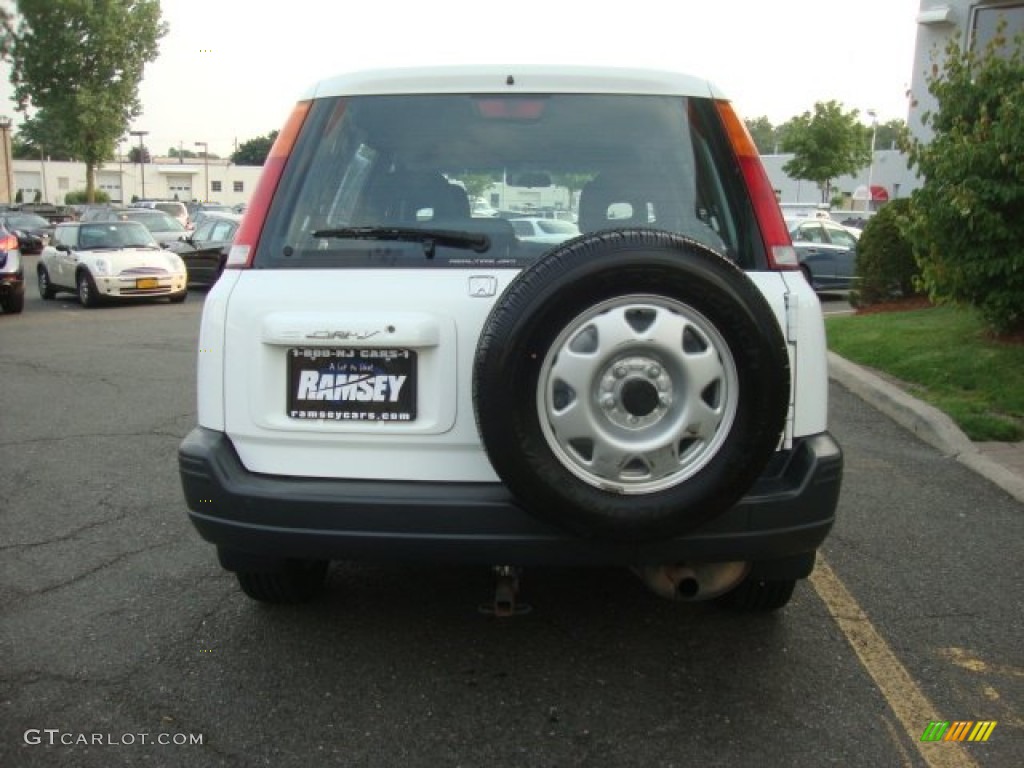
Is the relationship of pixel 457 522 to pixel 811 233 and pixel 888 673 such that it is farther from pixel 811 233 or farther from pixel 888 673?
pixel 811 233

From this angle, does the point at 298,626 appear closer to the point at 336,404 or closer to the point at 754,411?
the point at 336,404

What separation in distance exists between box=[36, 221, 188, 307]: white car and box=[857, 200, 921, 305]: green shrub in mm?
11446

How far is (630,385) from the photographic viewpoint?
2.56 meters

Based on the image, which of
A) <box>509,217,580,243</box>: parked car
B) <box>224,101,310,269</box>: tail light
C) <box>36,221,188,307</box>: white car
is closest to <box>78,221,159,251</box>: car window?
<box>36,221,188,307</box>: white car

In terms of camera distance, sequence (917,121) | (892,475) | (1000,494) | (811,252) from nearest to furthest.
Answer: (1000,494) < (892,475) < (917,121) < (811,252)

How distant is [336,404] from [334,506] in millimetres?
301

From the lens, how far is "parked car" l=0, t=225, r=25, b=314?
1479 cm

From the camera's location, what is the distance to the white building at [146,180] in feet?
326

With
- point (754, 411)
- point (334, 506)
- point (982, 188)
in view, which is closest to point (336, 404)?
point (334, 506)

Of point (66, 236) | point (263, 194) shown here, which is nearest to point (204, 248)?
point (66, 236)

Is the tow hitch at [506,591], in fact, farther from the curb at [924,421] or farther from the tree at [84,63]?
the tree at [84,63]

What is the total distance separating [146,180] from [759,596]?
364 feet

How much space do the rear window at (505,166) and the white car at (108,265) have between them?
1434cm

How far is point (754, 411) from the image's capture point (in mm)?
2561
